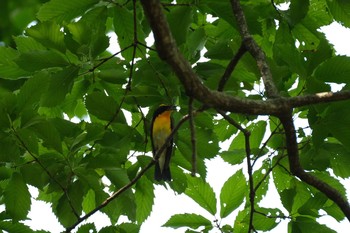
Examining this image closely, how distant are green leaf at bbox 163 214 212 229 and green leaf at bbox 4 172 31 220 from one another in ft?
3.63

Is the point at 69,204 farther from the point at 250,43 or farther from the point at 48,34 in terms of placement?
the point at 250,43

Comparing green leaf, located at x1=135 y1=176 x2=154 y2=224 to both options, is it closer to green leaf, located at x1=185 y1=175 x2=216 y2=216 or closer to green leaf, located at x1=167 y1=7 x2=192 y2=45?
green leaf, located at x1=185 y1=175 x2=216 y2=216

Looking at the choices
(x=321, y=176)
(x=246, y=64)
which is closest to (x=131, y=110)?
(x=246, y=64)

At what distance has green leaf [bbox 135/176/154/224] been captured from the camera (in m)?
3.62

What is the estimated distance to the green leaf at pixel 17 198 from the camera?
9.49ft

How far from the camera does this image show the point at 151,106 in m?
3.57

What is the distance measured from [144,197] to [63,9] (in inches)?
58.5

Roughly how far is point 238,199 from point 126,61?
1322mm

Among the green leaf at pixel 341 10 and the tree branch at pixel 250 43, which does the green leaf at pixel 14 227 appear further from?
the green leaf at pixel 341 10

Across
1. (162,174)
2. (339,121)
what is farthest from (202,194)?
(339,121)

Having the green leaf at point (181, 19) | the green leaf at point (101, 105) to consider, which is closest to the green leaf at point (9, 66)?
the green leaf at point (101, 105)

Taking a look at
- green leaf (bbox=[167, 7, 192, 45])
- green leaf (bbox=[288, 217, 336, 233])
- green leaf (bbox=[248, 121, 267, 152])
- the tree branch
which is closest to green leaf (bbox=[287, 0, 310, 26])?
the tree branch

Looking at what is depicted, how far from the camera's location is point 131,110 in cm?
382

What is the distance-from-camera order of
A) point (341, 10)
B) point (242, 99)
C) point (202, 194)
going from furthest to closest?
point (202, 194)
point (341, 10)
point (242, 99)
